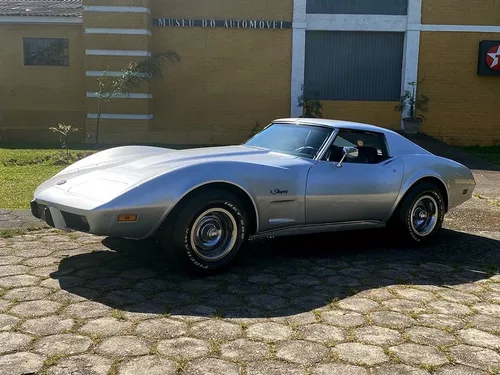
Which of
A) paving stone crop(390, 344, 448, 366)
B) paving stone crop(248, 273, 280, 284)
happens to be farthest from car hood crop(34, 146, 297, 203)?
paving stone crop(390, 344, 448, 366)

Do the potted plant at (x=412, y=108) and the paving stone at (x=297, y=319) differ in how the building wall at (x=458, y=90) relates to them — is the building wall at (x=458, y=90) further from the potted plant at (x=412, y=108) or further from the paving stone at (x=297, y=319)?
the paving stone at (x=297, y=319)

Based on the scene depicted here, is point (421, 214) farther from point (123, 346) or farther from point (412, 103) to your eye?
point (412, 103)

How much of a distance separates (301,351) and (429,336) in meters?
0.83

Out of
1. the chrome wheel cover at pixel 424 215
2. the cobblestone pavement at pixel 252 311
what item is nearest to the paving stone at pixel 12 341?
the cobblestone pavement at pixel 252 311

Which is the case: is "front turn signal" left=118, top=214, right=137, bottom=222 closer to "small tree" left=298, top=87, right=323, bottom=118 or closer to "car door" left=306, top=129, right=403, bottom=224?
"car door" left=306, top=129, right=403, bottom=224

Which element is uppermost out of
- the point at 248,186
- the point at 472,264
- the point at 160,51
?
the point at 160,51

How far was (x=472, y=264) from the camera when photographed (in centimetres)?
519

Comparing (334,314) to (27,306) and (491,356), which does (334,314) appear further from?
(27,306)

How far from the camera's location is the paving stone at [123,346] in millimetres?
3119

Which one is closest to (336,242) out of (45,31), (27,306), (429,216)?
(429,216)

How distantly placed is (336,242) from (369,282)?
1.33 meters

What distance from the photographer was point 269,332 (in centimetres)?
347

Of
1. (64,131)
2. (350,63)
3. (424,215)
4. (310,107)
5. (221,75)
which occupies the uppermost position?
(350,63)

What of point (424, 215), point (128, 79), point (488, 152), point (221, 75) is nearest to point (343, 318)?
point (424, 215)
